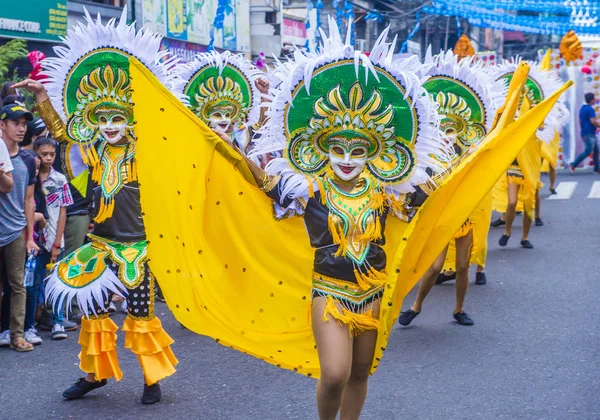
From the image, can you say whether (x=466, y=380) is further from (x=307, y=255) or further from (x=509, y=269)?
(x=509, y=269)

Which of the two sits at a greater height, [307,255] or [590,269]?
[307,255]

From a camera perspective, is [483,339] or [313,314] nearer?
[313,314]

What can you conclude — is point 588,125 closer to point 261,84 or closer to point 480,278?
Result: point 480,278

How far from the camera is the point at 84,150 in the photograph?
5621 mm

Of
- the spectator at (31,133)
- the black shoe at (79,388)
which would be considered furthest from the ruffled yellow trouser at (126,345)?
the spectator at (31,133)

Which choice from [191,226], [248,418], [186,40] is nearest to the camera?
[191,226]

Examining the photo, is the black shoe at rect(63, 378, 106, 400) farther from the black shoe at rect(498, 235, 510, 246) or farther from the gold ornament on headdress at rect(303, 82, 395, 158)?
the black shoe at rect(498, 235, 510, 246)

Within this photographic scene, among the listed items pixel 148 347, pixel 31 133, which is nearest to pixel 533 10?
pixel 31 133

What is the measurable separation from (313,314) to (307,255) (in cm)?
50

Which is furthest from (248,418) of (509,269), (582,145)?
(582,145)

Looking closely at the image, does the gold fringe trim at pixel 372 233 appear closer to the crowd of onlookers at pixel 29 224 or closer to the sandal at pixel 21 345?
the crowd of onlookers at pixel 29 224

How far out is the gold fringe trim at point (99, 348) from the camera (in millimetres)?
5469

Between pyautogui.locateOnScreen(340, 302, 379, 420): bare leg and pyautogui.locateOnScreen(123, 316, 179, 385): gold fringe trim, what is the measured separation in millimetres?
1549

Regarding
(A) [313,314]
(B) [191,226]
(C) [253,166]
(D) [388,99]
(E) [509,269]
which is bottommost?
(E) [509,269]
